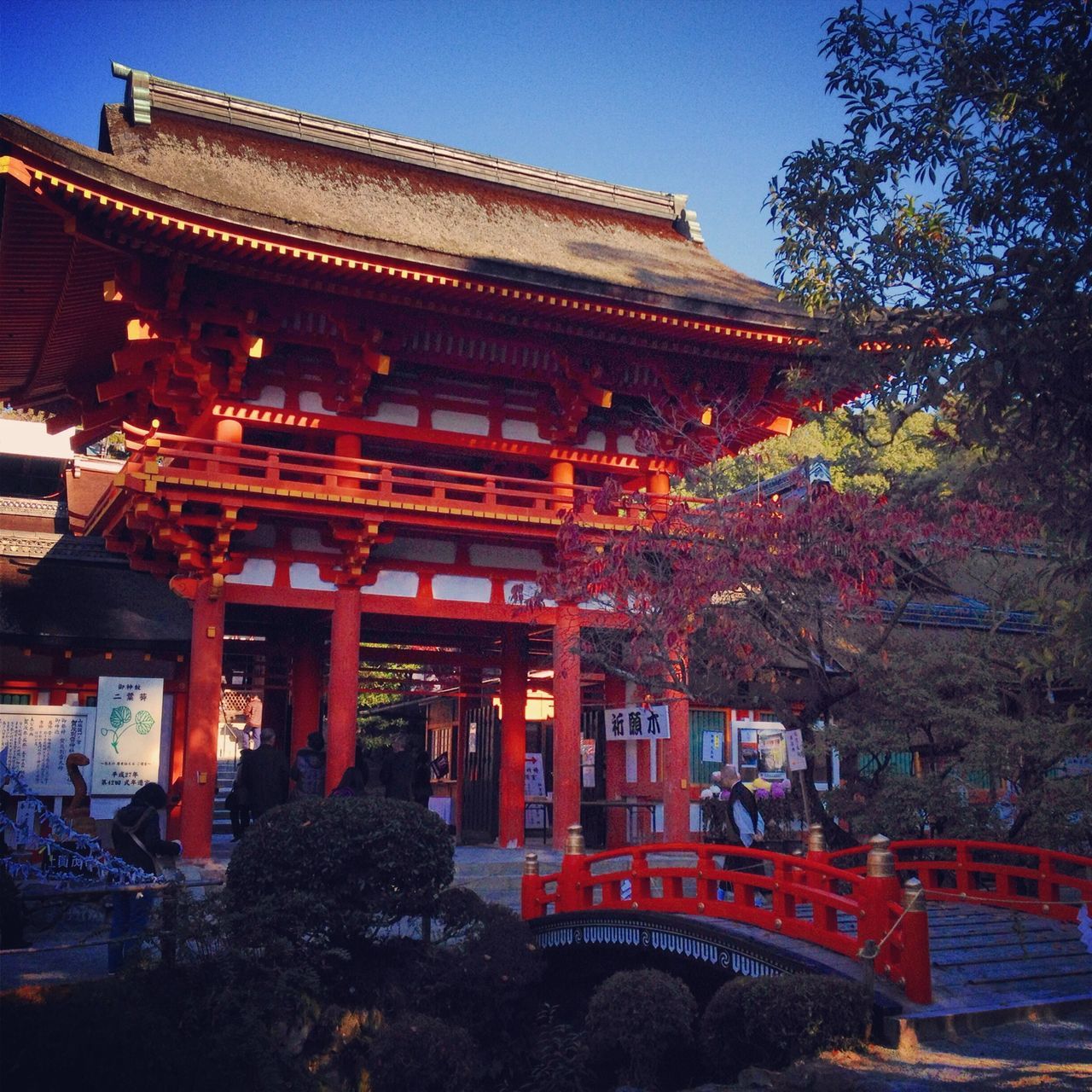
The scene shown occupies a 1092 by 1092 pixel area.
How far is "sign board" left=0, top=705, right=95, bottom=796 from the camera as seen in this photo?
14.2 m

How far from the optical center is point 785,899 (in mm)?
9984

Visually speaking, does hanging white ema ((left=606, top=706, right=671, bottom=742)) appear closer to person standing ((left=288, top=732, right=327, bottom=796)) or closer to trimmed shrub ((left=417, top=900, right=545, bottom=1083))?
person standing ((left=288, top=732, right=327, bottom=796))

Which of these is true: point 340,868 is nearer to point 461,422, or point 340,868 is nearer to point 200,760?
point 200,760

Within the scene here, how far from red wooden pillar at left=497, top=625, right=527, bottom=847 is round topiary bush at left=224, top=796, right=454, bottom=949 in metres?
7.21

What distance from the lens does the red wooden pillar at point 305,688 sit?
1752 centimetres

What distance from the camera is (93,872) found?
39.4 feet

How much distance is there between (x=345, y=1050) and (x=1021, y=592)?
32.5 ft

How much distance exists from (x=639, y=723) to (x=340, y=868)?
7308mm

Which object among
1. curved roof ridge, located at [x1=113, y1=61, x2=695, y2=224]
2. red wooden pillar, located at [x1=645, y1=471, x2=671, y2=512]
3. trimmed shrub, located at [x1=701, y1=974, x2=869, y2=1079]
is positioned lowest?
trimmed shrub, located at [x1=701, y1=974, x2=869, y2=1079]

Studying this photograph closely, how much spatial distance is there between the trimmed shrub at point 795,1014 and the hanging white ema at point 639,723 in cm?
713

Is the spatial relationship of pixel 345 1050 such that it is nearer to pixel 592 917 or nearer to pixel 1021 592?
pixel 592 917

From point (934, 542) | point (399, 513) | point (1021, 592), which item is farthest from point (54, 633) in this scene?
point (1021, 592)

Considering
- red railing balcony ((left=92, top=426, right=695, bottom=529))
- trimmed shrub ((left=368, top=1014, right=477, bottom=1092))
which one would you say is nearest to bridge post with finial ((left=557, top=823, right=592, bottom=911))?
trimmed shrub ((left=368, top=1014, right=477, bottom=1092))

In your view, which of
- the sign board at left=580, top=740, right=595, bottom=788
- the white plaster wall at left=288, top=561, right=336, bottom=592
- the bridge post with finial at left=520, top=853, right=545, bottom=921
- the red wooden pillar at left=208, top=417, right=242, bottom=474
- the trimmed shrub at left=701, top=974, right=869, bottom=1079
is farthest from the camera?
the sign board at left=580, top=740, right=595, bottom=788
